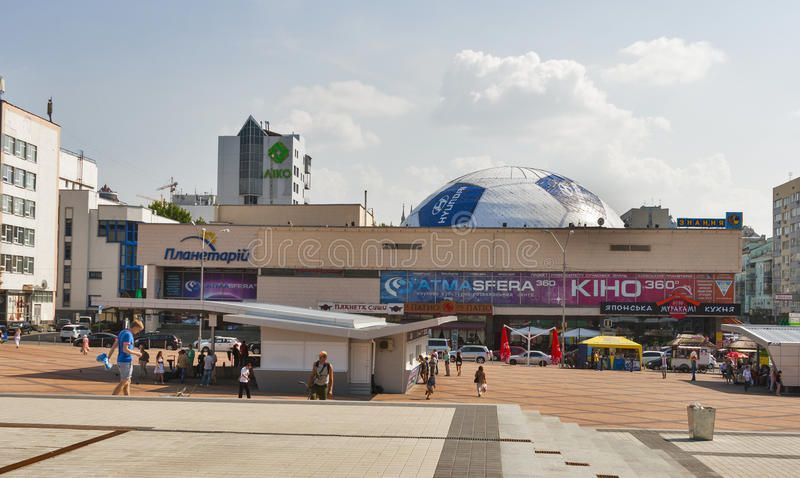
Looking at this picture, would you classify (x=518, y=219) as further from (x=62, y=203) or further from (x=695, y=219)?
(x=62, y=203)

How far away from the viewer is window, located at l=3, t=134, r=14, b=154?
232ft

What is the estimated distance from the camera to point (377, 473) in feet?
37.5

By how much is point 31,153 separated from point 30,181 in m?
2.56

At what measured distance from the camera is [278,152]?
136625mm

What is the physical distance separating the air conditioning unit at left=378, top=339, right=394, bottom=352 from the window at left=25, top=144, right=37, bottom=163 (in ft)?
176

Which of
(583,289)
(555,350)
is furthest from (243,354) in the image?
(583,289)

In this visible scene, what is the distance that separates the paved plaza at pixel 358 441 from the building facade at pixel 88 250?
223 feet

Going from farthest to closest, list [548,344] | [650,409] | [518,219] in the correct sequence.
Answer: [518,219] < [548,344] < [650,409]

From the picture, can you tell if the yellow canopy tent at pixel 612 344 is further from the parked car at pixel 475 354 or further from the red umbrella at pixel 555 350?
the parked car at pixel 475 354

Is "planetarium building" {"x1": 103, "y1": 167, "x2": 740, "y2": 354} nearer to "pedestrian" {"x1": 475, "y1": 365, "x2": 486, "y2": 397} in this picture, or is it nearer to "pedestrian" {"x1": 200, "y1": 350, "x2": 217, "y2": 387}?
"pedestrian" {"x1": 200, "y1": 350, "x2": 217, "y2": 387}

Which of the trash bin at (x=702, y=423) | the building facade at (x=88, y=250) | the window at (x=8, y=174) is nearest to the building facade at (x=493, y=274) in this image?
the building facade at (x=88, y=250)

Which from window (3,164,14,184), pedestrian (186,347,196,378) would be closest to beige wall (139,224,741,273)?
window (3,164,14,184)

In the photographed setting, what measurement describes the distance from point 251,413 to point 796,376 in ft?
93.2

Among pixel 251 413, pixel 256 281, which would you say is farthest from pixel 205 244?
pixel 251 413
